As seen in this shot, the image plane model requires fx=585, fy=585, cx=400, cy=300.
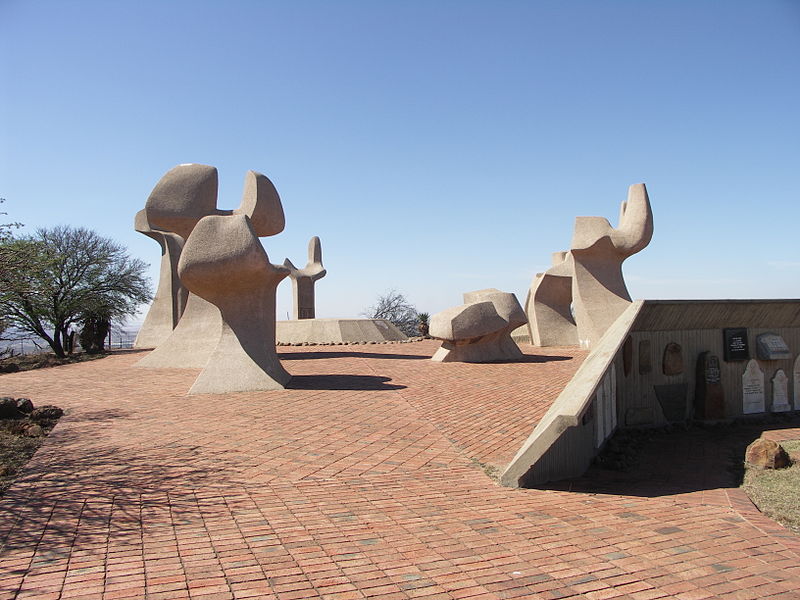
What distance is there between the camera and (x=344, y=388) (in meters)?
9.63

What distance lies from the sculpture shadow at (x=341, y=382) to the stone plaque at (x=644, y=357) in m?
3.95

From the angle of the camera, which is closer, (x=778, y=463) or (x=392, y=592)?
(x=392, y=592)

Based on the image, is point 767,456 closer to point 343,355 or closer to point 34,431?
Result: point 34,431

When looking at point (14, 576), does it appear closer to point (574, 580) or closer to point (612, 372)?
point (574, 580)

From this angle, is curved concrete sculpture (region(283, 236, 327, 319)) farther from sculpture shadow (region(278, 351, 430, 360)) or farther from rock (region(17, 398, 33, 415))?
rock (region(17, 398, 33, 415))

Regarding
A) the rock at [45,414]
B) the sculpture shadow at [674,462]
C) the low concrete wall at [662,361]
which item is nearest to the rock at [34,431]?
the rock at [45,414]

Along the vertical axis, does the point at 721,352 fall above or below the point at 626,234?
below

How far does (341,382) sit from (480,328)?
458 centimetres

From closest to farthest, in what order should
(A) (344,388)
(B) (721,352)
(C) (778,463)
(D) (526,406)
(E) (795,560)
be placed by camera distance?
(E) (795,560), (C) (778,463), (B) (721,352), (D) (526,406), (A) (344,388)

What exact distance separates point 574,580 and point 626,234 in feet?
52.0

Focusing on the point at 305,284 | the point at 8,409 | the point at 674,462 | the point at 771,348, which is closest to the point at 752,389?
the point at 771,348

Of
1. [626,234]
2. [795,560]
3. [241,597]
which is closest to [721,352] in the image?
[795,560]

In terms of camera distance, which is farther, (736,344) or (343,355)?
(343,355)

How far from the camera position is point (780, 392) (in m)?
7.69
